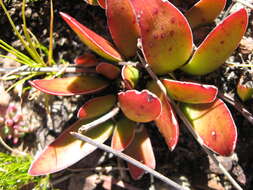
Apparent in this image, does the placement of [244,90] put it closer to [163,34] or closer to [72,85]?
[163,34]

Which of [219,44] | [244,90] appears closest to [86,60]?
[219,44]

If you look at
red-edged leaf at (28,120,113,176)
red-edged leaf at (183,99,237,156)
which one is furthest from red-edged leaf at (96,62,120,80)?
red-edged leaf at (183,99,237,156)

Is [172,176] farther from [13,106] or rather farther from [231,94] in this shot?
[13,106]

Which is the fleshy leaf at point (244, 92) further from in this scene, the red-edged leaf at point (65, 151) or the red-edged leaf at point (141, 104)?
the red-edged leaf at point (65, 151)

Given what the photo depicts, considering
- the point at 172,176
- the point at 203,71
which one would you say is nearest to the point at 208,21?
the point at 203,71

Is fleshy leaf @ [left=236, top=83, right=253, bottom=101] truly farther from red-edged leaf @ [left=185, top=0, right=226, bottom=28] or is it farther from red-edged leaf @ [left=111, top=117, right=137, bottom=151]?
red-edged leaf @ [left=111, top=117, right=137, bottom=151]

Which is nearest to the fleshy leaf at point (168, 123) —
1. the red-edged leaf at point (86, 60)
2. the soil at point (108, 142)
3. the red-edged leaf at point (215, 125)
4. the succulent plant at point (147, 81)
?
the succulent plant at point (147, 81)
